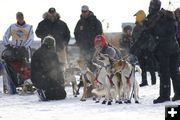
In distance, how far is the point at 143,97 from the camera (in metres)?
9.39

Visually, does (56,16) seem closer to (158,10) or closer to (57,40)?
(57,40)

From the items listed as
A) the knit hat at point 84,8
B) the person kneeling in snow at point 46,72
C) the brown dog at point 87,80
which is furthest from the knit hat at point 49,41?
the knit hat at point 84,8

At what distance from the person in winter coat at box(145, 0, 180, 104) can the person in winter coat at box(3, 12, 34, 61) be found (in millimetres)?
3876

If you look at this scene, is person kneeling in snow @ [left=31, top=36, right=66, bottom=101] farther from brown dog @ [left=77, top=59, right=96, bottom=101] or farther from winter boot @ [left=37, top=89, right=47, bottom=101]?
brown dog @ [left=77, top=59, right=96, bottom=101]

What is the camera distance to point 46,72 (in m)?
9.98

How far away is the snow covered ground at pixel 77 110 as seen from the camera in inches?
272

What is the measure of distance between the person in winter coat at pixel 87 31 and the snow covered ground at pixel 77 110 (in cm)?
166

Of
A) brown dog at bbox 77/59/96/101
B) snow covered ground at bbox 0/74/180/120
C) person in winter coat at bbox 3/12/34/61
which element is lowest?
snow covered ground at bbox 0/74/180/120

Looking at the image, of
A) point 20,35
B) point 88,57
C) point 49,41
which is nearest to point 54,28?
point 20,35

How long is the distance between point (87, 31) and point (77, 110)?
378 centimetres

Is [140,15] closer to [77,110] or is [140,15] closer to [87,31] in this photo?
[87,31]

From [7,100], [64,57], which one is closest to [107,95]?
[7,100]

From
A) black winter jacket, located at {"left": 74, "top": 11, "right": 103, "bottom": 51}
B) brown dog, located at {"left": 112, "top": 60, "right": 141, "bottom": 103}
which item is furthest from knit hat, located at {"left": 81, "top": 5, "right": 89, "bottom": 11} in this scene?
brown dog, located at {"left": 112, "top": 60, "right": 141, "bottom": 103}

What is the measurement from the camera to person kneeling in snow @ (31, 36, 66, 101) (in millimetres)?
9891
